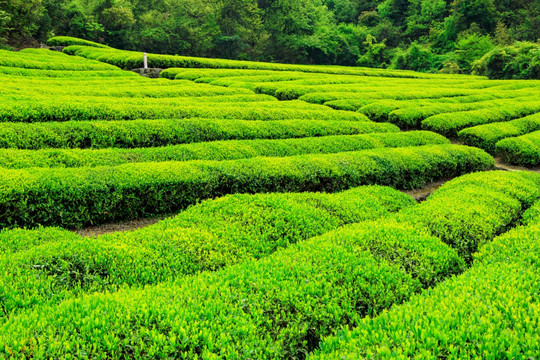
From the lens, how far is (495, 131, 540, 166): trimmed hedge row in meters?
14.8

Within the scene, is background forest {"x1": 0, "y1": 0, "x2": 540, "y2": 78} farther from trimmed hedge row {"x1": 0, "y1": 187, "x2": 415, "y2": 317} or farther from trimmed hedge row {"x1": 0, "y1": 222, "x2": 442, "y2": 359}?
trimmed hedge row {"x1": 0, "y1": 222, "x2": 442, "y2": 359}

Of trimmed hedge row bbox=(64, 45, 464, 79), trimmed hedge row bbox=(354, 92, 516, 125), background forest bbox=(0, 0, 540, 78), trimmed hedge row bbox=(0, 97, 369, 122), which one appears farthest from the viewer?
background forest bbox=(0, 0, 540, 78)

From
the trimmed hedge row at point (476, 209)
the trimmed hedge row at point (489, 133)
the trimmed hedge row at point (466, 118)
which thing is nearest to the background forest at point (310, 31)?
the trimmed hedge row at point (466, 118)

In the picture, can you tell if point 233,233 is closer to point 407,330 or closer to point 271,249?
point 271,249

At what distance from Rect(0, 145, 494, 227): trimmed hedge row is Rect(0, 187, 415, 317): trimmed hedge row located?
921 mm

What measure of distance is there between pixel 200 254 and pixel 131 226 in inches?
126

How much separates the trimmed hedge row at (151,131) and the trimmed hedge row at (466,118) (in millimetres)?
3464

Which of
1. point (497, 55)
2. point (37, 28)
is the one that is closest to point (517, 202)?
point (497, 55)

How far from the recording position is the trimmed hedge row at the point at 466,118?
686 inches

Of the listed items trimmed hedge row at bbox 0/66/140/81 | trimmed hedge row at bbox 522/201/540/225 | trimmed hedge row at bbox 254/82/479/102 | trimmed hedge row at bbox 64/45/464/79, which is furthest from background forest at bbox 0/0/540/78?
trimmed hedge row at bbox 522/201/540/225

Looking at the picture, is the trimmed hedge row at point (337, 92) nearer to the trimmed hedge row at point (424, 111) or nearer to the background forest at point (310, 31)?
the trimmed hedge row at point (424, 111)

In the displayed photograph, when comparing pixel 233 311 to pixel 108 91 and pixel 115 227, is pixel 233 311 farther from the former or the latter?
pixel 108 91

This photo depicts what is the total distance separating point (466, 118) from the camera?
18219mm

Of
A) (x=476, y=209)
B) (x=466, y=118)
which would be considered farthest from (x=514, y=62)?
(x=476, y=209)
